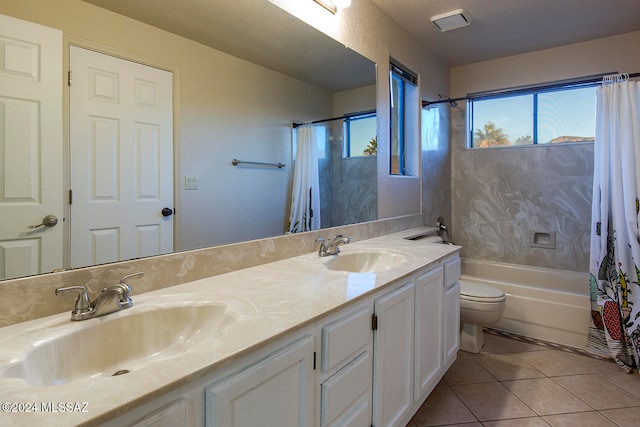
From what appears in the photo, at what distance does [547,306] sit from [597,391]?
697 mm

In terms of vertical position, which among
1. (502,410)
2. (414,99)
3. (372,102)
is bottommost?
(502,410)

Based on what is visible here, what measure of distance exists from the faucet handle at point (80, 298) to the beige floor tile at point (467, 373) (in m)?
1.97

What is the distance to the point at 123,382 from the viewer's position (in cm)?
60

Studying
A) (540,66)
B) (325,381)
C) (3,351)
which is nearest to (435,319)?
(325,381)

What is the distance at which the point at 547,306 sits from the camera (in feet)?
8.46

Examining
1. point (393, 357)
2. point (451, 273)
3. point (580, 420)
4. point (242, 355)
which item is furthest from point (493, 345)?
point (242, 355)

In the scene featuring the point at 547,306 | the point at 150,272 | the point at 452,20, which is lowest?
the point at 547,306

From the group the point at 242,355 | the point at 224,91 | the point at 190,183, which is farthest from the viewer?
the point at 224,91

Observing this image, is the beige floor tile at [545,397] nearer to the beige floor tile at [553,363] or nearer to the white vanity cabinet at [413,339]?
the beige floor tile at [553,363]

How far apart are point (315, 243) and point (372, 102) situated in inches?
40.8

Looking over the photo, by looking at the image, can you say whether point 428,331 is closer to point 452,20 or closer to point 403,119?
point 403,119

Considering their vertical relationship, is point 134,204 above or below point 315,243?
above

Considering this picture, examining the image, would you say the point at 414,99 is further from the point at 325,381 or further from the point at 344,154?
the point at 325,381

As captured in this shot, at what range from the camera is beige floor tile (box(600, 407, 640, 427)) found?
1.70 m
